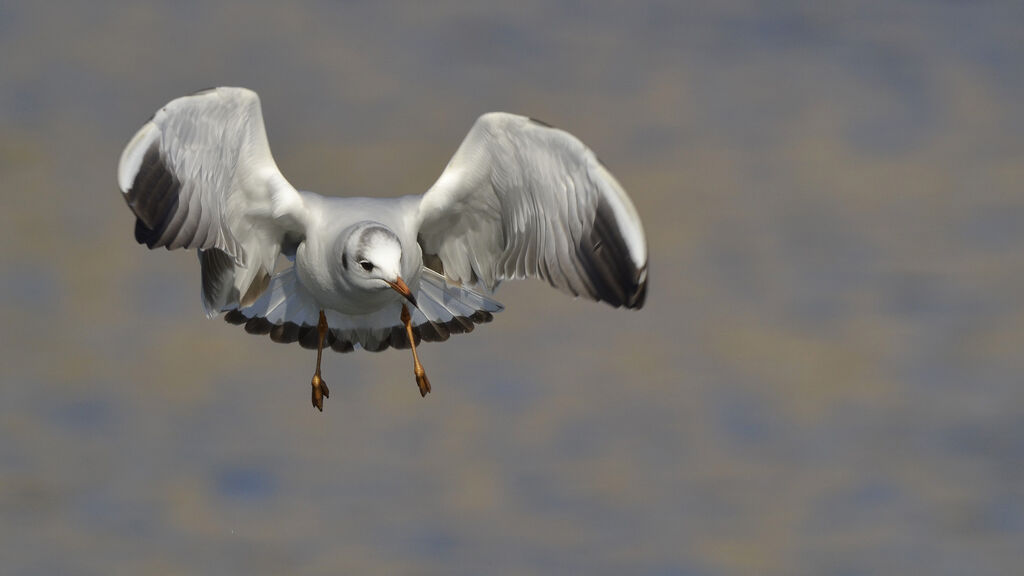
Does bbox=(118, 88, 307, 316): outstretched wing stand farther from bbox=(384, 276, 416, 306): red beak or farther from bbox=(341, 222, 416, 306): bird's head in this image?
bbox=(384, 276, 416, 306): red beak

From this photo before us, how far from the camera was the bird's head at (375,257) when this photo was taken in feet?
42.9

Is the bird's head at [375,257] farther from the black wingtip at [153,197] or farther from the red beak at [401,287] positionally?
the black wingtip at [153,197]

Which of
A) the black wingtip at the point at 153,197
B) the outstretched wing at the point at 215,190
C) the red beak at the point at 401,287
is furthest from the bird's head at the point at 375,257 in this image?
the black wingtip at the point at 153,197

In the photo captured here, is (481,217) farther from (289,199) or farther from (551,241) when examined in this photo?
(289,199)

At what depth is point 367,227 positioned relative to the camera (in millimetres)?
13164

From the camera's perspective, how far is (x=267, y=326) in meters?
15.0

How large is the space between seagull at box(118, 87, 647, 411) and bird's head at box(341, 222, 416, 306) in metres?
0.01

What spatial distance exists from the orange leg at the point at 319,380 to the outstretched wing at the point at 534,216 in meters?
1.20

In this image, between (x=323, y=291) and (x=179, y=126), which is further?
(x=323, y=291)

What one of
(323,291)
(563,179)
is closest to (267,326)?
(323,291)

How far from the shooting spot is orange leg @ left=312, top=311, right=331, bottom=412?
14.5 meters

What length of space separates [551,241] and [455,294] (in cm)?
166

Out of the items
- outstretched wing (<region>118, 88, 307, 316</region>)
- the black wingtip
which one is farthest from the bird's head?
the black wingtip

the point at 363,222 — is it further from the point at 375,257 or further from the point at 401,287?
the point at 401,287
